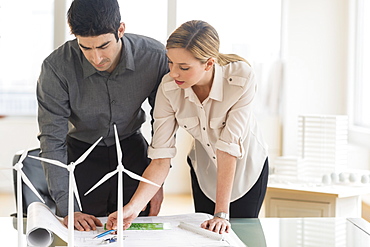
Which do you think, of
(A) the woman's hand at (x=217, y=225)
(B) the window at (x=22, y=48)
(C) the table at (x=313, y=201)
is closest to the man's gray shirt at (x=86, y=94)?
(A) the woman's hand at (x=217, y=225)

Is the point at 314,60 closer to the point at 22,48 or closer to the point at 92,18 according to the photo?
the point at 22,48

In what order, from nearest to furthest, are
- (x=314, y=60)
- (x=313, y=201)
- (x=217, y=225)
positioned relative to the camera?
(x=217, y=225) < (x=313, y=201) < (x=314, y=60)

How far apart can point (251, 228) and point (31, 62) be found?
401cm

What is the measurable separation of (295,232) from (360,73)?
3.35m

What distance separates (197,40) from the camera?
5.60 ft

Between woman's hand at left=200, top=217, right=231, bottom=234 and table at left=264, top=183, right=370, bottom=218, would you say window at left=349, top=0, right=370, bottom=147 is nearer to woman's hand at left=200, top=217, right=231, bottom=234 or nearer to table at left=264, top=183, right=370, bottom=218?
table at left=264, top=183, right=370, bottom=218

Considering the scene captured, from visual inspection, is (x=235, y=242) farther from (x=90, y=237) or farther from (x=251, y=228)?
(x=90, y=237)

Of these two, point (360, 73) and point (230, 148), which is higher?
point (360, 73)

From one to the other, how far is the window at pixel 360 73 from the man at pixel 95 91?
2.79 metres

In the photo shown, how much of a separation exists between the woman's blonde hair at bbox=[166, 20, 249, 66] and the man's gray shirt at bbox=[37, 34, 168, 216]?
0.97ft

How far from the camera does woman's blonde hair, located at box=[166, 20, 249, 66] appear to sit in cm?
169

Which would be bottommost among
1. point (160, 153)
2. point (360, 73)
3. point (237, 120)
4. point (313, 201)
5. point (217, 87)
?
point (313, 201)

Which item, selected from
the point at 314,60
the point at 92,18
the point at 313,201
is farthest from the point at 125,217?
the point at 314,60

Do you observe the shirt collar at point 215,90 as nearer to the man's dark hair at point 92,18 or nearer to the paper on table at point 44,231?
the man's dark hair at point 92,18
